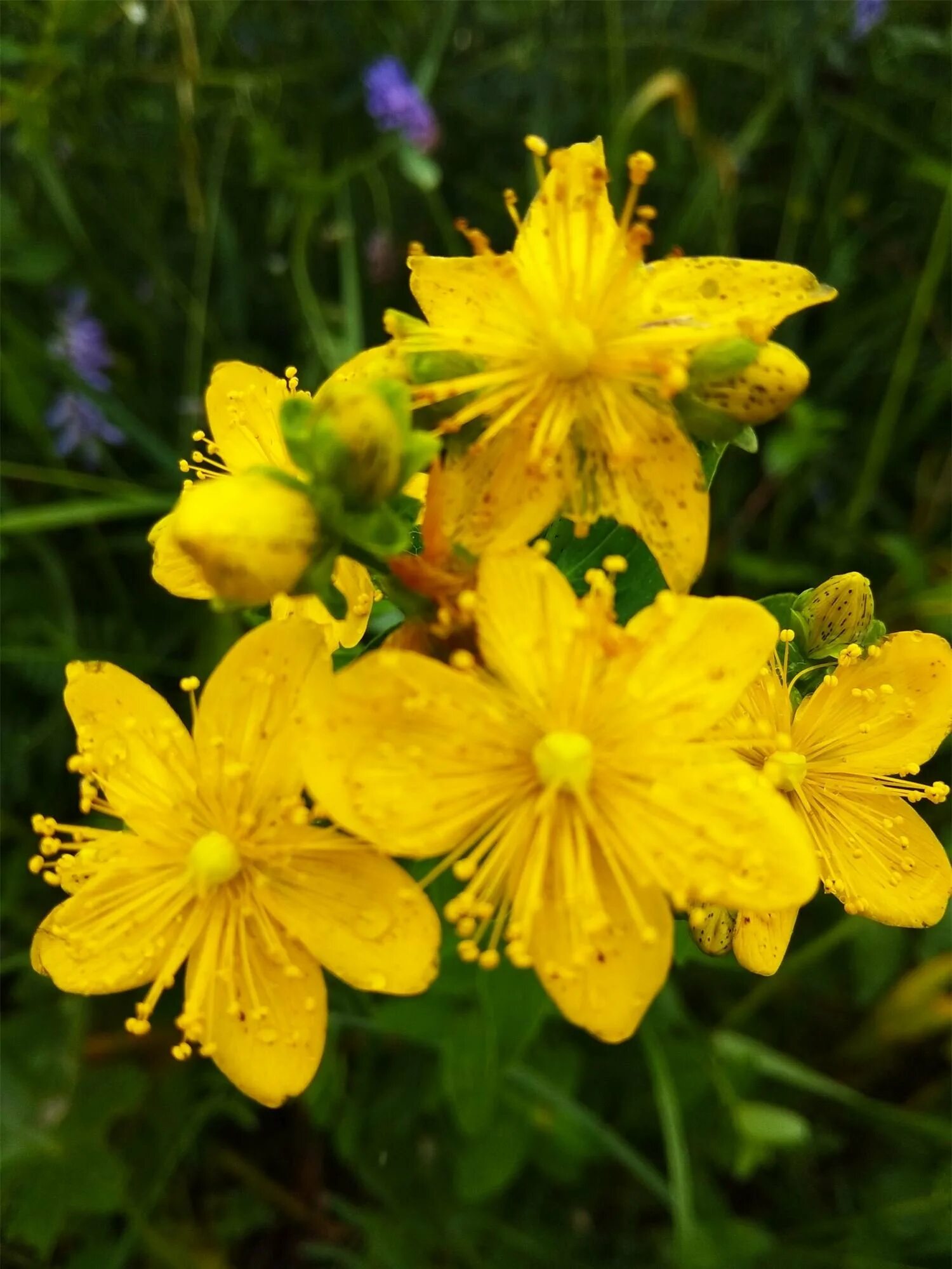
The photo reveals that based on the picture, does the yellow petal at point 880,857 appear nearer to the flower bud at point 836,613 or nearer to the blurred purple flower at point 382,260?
the flower bud at point 836,613

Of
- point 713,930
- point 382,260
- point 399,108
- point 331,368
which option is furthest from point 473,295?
point 382,260

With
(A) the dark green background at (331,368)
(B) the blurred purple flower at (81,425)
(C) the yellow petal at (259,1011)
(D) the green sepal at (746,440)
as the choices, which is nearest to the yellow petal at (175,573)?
(C) the yellow petal at (259,1011)

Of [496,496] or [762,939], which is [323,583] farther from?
[762,939]

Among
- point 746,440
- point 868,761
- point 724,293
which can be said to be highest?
point 724,293

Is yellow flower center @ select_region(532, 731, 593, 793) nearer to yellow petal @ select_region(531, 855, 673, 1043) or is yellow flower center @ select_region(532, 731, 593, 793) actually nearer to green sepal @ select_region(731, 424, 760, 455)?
yellow petal @ select_region(531, 855, 673, 1043)

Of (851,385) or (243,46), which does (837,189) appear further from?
(243,46)

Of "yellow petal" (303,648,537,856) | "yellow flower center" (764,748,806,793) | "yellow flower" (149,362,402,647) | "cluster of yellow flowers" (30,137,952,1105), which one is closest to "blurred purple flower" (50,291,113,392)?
"yellow flower" (149,362,402,647)
